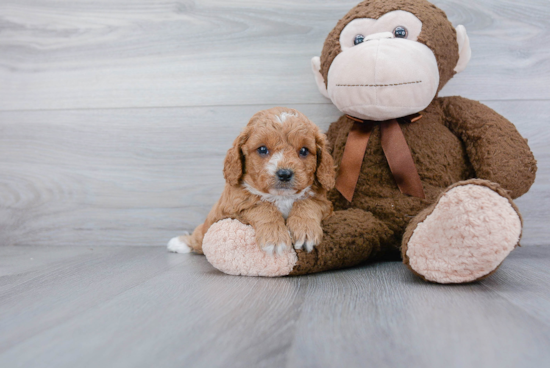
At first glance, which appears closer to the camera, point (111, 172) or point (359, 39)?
point (359, 39)

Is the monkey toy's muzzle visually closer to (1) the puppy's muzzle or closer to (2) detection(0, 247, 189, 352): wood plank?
(1) the puppy's muzzle

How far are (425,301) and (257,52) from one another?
1340 millimetres

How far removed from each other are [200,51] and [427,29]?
1016mm

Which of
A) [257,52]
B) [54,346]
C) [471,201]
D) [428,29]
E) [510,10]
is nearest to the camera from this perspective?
[54,346]

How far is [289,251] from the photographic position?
117cm

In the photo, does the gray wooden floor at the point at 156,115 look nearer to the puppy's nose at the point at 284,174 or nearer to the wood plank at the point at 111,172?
the wood plank at the point at 111,172

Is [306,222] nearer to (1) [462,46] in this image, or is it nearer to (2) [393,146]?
(2) [393,146]

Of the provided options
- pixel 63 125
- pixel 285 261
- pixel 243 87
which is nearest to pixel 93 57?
pixel 63 125

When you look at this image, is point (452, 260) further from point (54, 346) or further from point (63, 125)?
point (63, 125)

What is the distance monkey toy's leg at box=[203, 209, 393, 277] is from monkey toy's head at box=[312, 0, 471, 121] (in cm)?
41

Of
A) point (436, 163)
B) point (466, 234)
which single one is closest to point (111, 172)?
point (436, 163)

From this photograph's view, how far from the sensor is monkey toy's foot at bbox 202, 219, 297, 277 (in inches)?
45.7

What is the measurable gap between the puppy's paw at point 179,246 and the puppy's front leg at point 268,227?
1.80 feet

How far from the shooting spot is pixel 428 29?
1.33 metres
